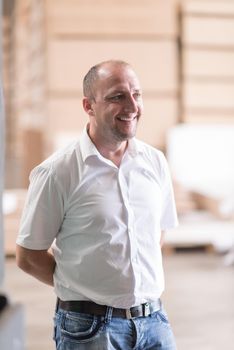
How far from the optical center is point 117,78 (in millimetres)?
1327

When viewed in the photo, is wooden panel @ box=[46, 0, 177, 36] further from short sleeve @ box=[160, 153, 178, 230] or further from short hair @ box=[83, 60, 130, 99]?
short hair @ box=[83, 60, 130, 99]

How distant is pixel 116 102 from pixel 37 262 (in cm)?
42

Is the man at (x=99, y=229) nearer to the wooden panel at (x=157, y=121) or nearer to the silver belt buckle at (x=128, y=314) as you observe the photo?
the silver belt buckle at (x=128, y=314)

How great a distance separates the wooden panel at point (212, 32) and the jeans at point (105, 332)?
5.10 meters

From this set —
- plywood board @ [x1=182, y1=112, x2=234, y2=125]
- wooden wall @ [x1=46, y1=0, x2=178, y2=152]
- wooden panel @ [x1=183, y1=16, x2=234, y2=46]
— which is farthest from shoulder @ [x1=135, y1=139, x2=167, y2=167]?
wooden panel @ [x1=183, y1=16, x2=234, y2=46]

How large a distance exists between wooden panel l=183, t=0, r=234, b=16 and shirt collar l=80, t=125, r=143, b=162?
16.4 feet

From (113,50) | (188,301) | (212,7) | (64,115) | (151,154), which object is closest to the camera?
(151,154)

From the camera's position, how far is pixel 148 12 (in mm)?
6035

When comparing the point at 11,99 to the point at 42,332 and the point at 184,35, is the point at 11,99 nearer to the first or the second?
the point at 184,35

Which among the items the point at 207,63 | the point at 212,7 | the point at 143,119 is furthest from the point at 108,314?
the point at 212,7

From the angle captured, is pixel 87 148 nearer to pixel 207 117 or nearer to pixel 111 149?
pixel 111 149

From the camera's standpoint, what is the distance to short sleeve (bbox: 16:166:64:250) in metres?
1.34

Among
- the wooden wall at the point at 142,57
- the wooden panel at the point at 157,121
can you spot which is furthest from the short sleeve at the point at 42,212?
Answer: the wooden panel at the point at 157,121

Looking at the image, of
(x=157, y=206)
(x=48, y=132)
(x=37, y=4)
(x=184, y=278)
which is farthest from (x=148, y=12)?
(x=157, y=206)
